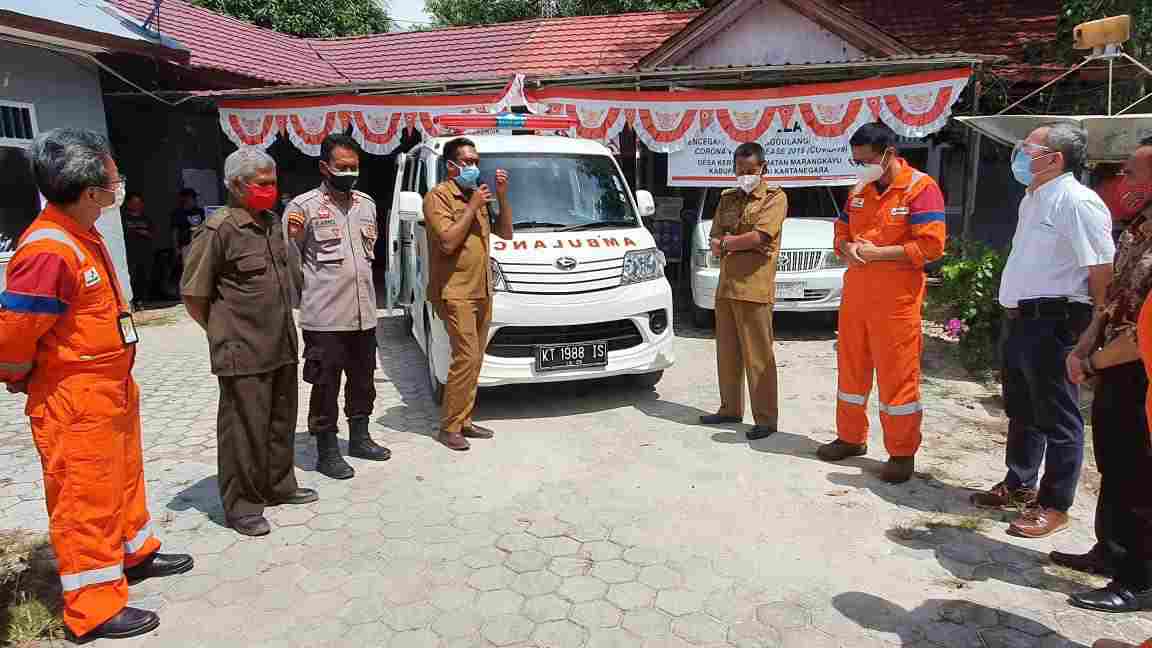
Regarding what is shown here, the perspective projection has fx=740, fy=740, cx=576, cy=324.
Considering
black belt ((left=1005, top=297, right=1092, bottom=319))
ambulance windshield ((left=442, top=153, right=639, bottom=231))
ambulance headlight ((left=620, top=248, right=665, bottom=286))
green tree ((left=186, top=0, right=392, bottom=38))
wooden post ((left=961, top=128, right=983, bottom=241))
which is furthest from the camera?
green tree ((left=186, top=0, right=392, bottom=38))

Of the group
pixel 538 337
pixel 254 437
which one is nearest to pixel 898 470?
pixel 538 337

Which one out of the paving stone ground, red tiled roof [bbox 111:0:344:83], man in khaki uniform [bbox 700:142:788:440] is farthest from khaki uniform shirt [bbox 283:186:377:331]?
red tiled roof [bbox 111:0:344:83]

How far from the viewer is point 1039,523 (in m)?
3.60

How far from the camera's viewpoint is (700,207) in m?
9.25

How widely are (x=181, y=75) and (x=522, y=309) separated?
8.83 m

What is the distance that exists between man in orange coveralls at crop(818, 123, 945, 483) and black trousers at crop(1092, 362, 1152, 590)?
1.11m

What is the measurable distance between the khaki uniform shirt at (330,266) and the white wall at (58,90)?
20.4 feet

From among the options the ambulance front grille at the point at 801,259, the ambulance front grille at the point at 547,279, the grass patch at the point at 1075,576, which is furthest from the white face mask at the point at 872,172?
the ambulance front grille at the point at 801,259

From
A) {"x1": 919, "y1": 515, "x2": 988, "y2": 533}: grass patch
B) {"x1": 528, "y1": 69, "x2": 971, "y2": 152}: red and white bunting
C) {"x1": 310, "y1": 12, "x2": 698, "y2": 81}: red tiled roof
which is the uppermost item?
{"x1": 310, "y1": 12, "x2": 698, "y2": 81}: red tiled roof

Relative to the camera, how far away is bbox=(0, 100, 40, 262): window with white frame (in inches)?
337

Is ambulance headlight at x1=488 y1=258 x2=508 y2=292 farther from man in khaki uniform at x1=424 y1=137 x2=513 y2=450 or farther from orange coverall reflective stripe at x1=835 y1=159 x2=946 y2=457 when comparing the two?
orange coverall reflective stripe at x1=835 y1=159 x2=946 y2=457

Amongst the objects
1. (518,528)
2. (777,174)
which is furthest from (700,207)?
(518,528)

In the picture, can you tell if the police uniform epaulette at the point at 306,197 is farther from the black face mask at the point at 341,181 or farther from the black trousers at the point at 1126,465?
the black trousers at the point at 1126,465

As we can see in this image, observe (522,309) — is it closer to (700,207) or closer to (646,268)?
(646,268)
